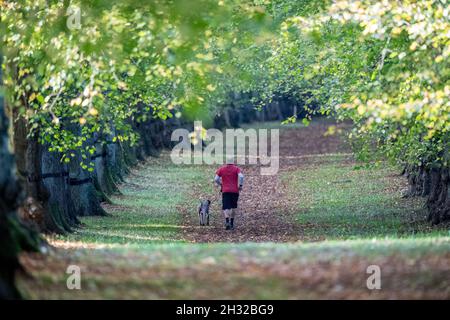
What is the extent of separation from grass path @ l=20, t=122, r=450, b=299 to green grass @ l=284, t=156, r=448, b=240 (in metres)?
0.04

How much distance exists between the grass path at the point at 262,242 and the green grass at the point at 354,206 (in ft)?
0.13

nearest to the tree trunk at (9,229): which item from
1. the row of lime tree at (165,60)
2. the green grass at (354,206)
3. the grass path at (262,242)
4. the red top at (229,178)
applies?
the row of lime tree at (165,60)

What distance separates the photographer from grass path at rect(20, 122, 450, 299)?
10.6 m

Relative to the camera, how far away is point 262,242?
2145 cm

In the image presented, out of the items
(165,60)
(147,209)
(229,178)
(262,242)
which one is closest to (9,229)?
(165,60)

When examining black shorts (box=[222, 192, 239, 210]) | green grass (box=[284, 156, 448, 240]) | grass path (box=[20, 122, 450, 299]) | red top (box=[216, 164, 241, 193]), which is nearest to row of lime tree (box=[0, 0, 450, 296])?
grass path (box=[20, 122, 450, 299])

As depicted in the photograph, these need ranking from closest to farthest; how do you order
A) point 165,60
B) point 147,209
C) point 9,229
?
point 9,229, point 165,60, point 147,209

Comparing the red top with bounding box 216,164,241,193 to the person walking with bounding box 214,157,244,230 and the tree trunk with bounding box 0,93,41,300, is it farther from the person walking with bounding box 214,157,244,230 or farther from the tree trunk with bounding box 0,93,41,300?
the tree trunk with bounding box 0,93,41,300

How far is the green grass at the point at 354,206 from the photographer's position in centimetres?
2314

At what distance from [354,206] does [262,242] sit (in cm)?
885

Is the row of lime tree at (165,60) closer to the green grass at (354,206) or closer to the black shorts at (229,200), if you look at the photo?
the green grass at (354,206)

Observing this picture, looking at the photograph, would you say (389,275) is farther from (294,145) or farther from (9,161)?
(294,145)

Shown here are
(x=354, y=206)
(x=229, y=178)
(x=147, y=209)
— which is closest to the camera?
(x=229, y=178)

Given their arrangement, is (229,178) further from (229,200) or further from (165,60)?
(165,60)
